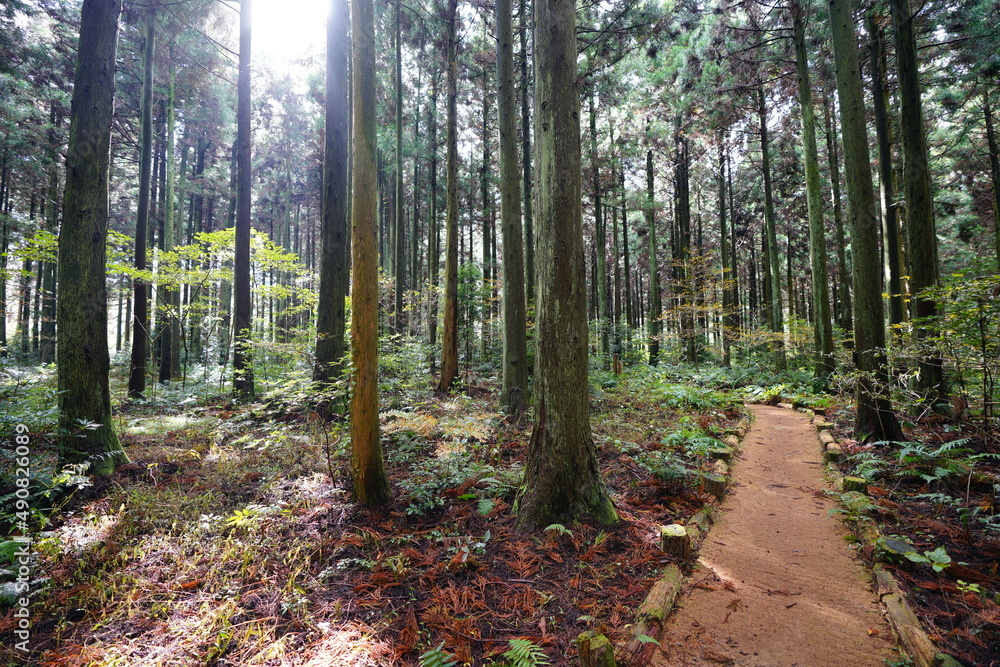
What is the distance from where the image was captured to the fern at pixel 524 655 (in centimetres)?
221

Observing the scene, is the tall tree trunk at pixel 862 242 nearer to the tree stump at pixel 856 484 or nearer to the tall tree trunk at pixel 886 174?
the tree stump at pixel 856 484

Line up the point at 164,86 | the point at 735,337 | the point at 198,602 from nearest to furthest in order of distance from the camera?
the point at 198,602
the point at 164,86
the point at 735,337

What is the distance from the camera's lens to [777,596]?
9.84 ft

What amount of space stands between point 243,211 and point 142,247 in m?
3.12

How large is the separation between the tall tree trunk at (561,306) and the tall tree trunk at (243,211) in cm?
874

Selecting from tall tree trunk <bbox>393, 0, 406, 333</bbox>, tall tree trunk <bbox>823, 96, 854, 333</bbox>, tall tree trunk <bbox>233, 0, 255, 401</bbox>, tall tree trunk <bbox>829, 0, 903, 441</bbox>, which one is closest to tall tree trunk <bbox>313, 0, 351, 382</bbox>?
tall tree trunk <bbox>233, 0, 255, 401</bbox>

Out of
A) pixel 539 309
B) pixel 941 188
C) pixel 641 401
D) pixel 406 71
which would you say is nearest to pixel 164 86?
pixel 406 71

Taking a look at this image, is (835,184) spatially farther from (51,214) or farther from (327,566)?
(51,214)

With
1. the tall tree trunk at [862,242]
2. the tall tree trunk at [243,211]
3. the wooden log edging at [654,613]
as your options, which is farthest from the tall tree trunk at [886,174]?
the tall tree trunk at [243,211]

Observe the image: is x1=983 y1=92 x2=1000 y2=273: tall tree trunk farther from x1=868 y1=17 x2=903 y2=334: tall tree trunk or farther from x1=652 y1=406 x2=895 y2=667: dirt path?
x1=652 y1=406 x2=895 y2=667: dirt path

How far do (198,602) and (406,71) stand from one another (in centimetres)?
1797

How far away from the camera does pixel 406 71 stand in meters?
15.8

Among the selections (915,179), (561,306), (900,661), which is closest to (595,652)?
(900,661)

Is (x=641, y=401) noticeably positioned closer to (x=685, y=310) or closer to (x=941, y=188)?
(x=685, y=310)
